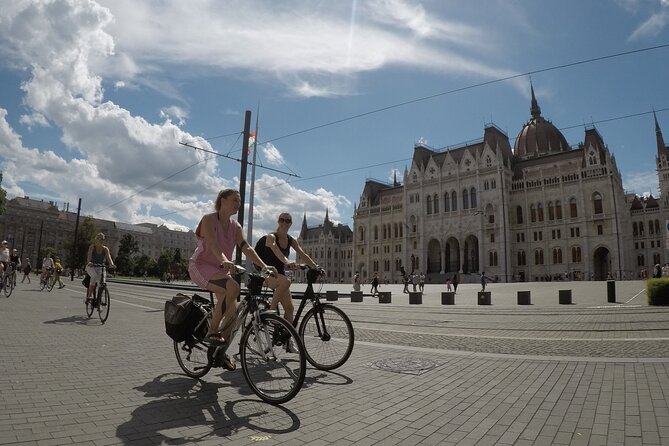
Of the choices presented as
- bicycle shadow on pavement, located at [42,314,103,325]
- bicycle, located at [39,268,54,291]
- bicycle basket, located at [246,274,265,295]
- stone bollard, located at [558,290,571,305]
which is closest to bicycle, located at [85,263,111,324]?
bicycle shadow on pavement, located at [42,314,103,325]

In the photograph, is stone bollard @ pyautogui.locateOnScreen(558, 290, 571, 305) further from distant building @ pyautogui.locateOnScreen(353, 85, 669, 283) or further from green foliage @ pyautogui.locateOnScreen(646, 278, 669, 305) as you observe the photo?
distant building @ pyautogui.locateOnScreen(353, 85, 669, 283)

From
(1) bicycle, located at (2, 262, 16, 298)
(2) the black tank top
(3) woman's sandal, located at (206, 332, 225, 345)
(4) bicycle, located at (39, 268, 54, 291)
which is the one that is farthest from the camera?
(4) bicycle, located at (39, 268, 54, 291)

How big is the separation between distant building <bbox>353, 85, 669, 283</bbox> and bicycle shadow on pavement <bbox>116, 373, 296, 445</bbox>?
71674mm

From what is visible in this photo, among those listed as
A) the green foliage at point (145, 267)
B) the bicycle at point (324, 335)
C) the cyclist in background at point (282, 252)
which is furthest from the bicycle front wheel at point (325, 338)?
the green foliage at point (145, 267)

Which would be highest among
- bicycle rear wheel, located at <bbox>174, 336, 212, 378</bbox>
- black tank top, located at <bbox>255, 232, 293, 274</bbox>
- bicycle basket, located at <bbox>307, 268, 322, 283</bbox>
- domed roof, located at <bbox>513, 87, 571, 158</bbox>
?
domed roof, located at <bbox>513, 87, 571, 158</bbox>

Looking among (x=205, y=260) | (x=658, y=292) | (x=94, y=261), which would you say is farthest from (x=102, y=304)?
(x=658, y=292)

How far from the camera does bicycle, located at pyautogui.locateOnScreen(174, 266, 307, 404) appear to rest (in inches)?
144

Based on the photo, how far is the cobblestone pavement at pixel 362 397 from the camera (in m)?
2.96

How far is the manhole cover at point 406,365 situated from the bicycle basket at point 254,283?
6.71 feet

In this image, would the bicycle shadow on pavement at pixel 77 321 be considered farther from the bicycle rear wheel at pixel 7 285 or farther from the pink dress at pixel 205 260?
the bicycle rear wheel at pixel 7 285

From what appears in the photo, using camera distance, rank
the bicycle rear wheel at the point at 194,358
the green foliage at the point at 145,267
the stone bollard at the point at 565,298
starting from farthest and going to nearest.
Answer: the green foliage at the point at 145,267 → the stone bollard at the point at 565,298 → the bicycle rear wheel at the point at 194,358

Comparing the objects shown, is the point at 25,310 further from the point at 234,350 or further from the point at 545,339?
the point at 545,339

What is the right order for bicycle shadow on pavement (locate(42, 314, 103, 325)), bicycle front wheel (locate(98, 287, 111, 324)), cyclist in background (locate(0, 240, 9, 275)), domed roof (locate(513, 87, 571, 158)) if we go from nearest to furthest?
1. bicycle shadow on pavement (locate(42, 314, 103, 325))
2. bicycle front wheel (locate(98, 287, 111, 324))
3. cyclist in background (locate(0, 240, 9, 275))
4. domed roof (locate(513, 87, 571, 158))

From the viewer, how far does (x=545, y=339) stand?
754cm
